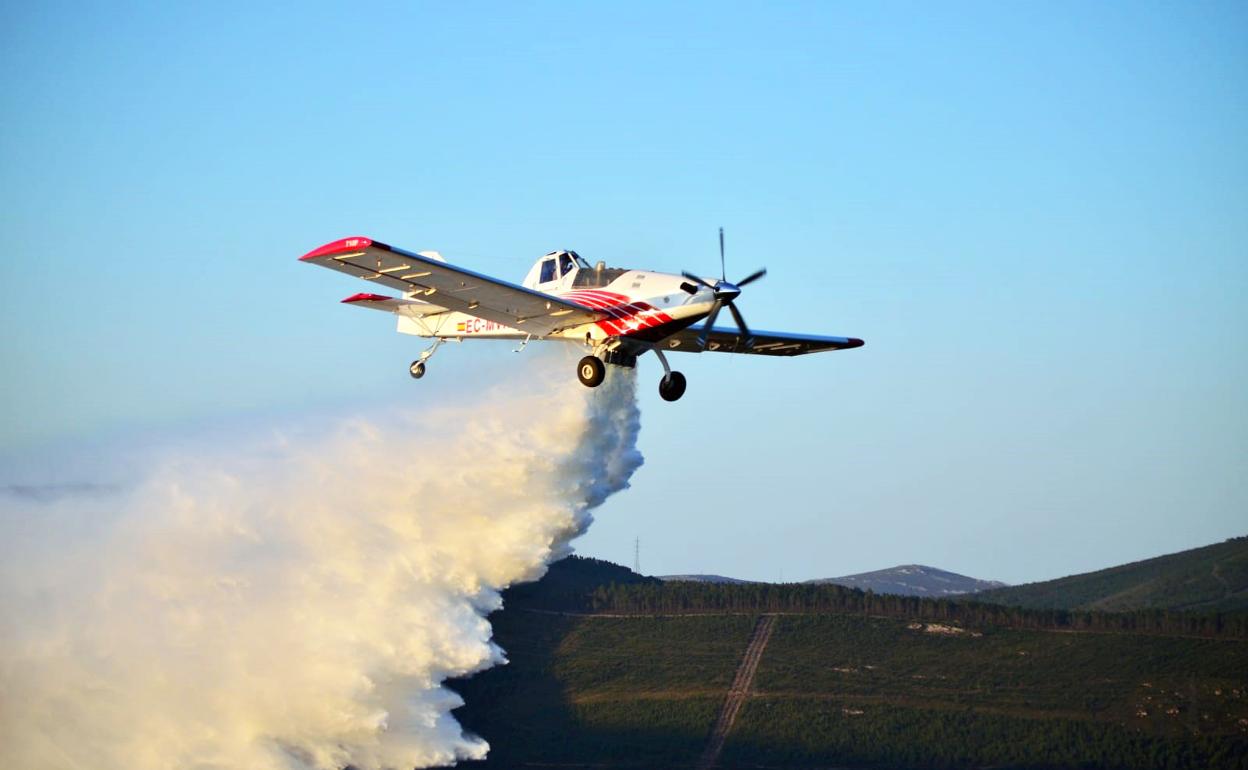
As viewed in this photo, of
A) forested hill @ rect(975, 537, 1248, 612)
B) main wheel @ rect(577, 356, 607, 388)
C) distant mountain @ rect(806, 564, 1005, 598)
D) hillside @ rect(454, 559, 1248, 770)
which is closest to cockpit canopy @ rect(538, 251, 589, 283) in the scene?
main wheel @ rect(577, 356, 607, 388)

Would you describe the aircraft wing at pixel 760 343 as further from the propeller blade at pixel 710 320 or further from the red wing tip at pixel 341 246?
the red wing tip at pixel 341 246

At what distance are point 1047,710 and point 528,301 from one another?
198 feet

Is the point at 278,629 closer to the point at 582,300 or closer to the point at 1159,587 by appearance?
the point at 582,300

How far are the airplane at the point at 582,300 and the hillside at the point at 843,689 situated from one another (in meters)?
45.8

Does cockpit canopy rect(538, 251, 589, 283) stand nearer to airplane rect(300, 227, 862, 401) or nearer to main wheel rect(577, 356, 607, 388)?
airplane rect(300, 227, 862, 401)

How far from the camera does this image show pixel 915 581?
17912 cm

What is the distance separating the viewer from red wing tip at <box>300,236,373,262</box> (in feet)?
109

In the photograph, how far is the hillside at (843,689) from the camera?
8250 cm

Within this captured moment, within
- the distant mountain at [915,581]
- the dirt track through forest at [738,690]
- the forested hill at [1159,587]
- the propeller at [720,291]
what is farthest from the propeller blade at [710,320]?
the distant mountain at [915,581]

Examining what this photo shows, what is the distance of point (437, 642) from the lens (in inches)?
1885

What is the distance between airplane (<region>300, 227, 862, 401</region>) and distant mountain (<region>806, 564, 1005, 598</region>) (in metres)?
134

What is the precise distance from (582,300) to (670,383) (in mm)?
3302

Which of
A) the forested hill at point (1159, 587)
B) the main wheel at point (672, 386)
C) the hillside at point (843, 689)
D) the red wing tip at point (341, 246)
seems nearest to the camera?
the red wing tip at point (341, 246)

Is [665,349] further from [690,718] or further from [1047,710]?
[1047,710]
